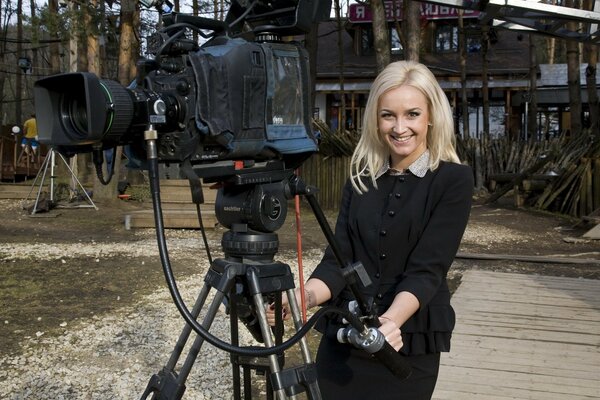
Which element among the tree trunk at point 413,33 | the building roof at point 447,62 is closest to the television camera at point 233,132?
the tree trunk at point 413,33

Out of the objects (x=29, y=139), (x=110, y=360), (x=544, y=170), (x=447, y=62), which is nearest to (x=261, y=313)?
(x=110, y=360)

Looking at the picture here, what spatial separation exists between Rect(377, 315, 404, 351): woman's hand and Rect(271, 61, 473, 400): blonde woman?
10 cm

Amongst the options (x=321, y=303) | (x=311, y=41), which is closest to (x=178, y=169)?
(x=321, y=303)

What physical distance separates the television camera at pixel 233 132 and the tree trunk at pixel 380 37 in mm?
9646

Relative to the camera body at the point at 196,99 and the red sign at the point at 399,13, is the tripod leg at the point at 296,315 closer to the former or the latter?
the camera body at the point at 196,99

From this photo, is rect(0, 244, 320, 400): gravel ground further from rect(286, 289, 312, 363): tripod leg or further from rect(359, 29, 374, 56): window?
rect(359, 29, 374, 56): window

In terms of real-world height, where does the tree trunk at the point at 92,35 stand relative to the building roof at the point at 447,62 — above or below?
below

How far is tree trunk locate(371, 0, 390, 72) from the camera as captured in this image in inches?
465

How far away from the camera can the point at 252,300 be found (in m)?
2.21

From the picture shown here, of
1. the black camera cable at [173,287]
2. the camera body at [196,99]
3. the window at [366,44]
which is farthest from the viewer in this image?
the window at [366,44]

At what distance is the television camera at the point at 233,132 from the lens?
1907 mm

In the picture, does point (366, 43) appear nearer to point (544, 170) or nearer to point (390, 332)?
point (544, 170)

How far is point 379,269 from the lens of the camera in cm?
235

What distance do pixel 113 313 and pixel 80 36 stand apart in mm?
10377
